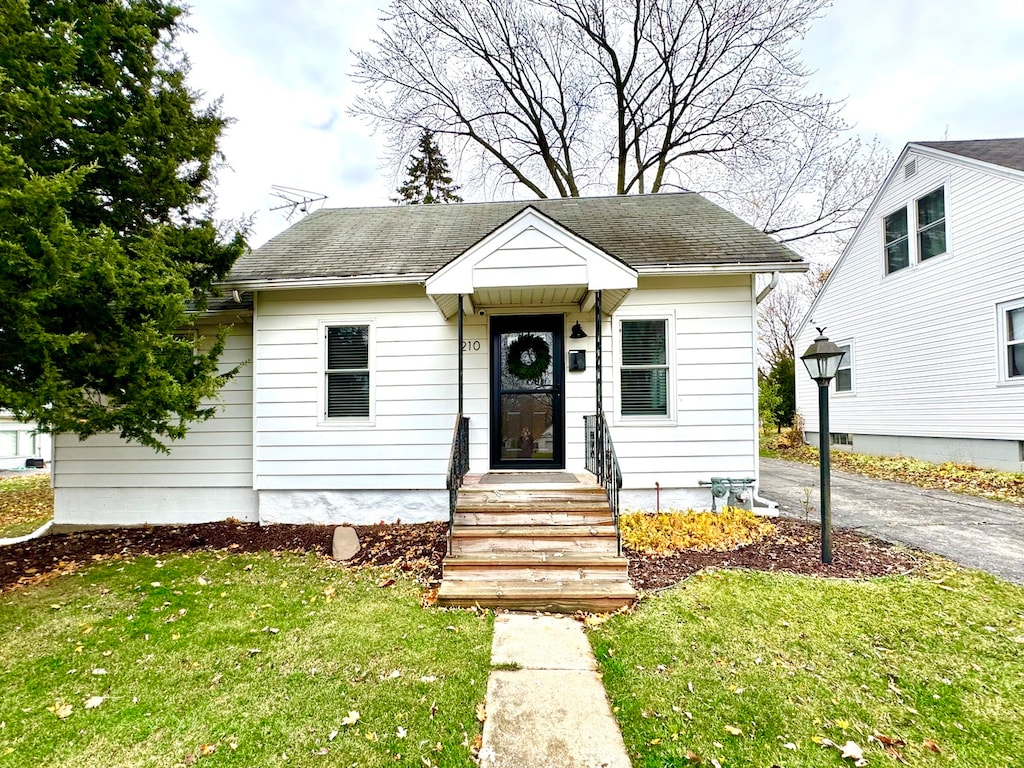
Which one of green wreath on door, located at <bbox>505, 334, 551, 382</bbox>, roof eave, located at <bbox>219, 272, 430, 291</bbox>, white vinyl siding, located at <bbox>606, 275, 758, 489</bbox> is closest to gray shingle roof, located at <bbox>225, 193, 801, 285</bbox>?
roof eave, located at <bbox>219, 272, 430, 291</bbox>

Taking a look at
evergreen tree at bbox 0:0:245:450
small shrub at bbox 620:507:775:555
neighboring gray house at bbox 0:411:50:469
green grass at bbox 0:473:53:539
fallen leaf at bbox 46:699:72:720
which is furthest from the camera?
neighboring gray house at bbox 0:411:50:469

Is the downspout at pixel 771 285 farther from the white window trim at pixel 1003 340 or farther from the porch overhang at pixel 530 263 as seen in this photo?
the white window trim at pixel 1003 340

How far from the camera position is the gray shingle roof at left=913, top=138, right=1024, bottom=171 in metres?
9.13

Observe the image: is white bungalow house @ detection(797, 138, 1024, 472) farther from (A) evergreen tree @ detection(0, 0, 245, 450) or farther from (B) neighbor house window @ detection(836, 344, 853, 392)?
(A) evergreen tree @ detection(0, 0, 245, 450)

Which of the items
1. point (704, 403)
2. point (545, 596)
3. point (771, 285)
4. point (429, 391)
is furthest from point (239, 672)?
point (771, 285)

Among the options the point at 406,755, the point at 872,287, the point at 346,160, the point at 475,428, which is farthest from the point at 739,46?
the point at 406,755

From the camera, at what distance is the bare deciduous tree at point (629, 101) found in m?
13.9

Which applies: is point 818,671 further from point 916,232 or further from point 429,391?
point 916,232

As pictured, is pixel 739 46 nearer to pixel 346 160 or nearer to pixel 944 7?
pixel 944 7

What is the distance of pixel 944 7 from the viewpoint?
10711 mm

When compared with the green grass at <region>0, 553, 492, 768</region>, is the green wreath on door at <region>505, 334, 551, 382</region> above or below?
above

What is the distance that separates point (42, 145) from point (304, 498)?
4.84 meters

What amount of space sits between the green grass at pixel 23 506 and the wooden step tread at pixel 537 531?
7.26m

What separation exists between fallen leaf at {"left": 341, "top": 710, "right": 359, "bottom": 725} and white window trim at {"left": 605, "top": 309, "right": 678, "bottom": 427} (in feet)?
14.7
